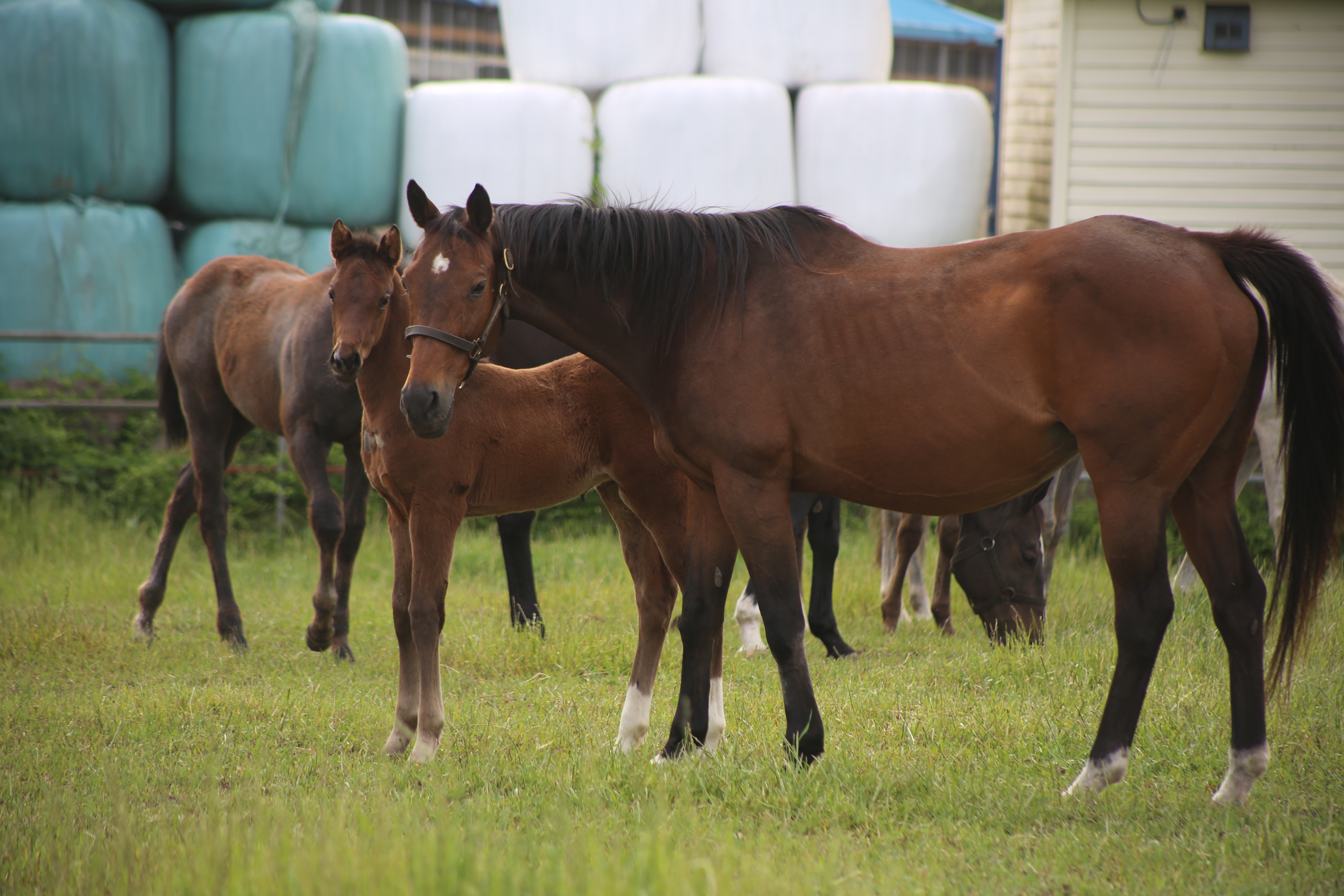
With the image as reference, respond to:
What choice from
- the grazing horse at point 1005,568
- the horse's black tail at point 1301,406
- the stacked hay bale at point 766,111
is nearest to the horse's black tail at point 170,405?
the stacked hay bale at point 766,111

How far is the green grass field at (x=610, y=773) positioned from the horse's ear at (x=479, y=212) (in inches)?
71.8

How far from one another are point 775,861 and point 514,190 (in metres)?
8.91

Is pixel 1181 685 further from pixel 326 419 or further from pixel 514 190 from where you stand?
pixel 514 190

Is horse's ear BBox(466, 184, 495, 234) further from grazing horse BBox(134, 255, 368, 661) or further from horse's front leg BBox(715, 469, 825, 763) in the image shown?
grazing horse BBox(134, 255, 368, 661)

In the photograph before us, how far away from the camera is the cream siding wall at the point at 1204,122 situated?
10.7m

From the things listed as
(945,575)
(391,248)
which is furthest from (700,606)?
(945,575)

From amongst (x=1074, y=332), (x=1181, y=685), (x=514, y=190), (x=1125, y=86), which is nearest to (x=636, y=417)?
(x=1074, y=332)

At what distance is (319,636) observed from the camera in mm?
5664

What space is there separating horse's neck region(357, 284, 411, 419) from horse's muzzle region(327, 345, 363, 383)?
0.06 metres

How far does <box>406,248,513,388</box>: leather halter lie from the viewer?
349 cm

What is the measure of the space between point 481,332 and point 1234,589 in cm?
253

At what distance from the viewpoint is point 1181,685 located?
474 cm

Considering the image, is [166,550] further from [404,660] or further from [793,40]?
[793,40]

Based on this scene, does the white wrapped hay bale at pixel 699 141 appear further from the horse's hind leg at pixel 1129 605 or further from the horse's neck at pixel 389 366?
the horse's hind leg at pixel 1129 605
